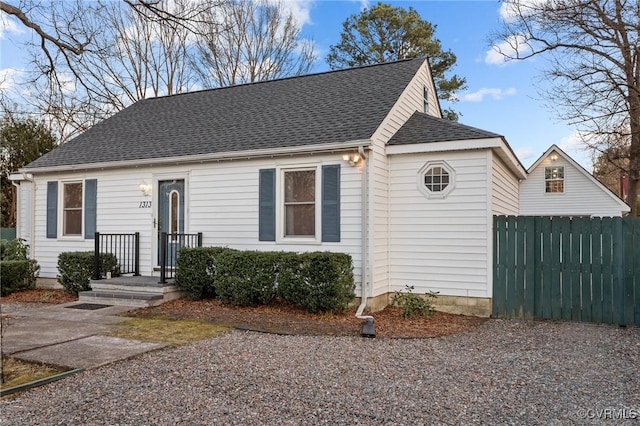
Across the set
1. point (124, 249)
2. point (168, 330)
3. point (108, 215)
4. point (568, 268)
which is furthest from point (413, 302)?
point (108, 215)

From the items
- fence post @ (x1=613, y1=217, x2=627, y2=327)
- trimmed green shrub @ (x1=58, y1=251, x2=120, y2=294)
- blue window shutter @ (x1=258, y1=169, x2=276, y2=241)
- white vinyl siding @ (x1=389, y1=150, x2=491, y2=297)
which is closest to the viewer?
fence post @ (x1=613, y1=217, x2=627, y2=327)

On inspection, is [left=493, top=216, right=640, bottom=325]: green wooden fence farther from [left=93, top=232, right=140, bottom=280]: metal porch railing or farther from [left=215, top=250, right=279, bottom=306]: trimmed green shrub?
[left=93, top=232, right=140, bottom=280]: metal porch railing

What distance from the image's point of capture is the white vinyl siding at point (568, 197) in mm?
17312

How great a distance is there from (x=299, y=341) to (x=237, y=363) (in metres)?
1.14

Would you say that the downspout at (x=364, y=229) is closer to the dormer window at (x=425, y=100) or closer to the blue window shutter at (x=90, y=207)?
the dormer window at (x=425, y=100)

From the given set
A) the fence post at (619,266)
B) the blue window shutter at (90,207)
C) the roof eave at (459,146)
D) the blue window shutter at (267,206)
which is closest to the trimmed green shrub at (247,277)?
the blue window shutter at (267,206)

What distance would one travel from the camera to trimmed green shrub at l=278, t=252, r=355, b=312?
672 centimetres

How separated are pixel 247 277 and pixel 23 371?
140 inches

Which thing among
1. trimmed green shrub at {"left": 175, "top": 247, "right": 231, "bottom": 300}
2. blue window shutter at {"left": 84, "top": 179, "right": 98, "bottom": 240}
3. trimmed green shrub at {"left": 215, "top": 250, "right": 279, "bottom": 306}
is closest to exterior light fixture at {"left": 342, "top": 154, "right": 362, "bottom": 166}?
trimmed green shrub at {"left": 215, "top": 250, "right": 279, "bottom": 306}

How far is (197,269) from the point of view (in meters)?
7.91

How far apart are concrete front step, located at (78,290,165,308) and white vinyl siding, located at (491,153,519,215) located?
6192 millimetres

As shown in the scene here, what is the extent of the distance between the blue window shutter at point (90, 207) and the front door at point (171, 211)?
1726 millimetres

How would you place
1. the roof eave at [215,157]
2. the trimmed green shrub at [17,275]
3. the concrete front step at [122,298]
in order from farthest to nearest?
the trimmed green shrub at [17,275] → the concrete front step at [122,298] → the roof eave at [215,157]

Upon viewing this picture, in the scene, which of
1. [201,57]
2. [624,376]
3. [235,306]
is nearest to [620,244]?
[624,376]
